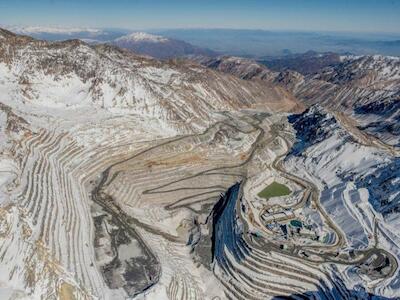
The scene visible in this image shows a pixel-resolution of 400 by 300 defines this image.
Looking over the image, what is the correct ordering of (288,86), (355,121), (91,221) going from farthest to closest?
(288,86)
(355,121)
(91,221)

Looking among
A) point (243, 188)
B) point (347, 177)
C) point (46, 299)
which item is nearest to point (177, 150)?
point (243, 188)

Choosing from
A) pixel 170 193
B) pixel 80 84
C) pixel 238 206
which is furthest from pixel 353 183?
pixel 80 84

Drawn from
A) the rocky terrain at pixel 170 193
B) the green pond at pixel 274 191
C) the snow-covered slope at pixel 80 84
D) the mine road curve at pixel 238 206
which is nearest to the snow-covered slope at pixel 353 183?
the rocky terrain at pixel 170 193

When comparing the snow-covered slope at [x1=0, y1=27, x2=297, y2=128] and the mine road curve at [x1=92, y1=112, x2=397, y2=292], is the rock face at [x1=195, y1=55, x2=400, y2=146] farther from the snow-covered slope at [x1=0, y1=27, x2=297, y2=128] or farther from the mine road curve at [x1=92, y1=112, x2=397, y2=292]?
the snow-covered slope at [x1=0, y1=27, x2=297, y2=128]

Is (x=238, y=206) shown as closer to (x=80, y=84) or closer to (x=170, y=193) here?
(x=170, y=193)

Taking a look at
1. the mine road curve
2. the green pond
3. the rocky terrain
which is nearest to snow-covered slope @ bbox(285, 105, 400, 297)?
the rocky terrain

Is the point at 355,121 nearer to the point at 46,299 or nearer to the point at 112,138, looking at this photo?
the point at 112,138
